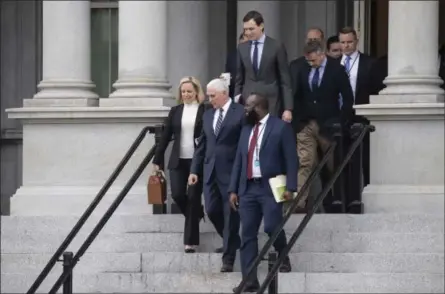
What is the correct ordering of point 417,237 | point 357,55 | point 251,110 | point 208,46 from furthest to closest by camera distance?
1. point 208,46
2. point 357,55
3. point 417,237
4. point 251,110

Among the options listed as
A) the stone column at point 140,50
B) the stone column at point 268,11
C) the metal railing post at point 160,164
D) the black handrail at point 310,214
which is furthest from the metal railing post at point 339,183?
the stone column at point 268,11

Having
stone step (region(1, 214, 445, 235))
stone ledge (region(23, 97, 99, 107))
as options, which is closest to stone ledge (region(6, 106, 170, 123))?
stone ledge (region(23, 97, 99, 107))

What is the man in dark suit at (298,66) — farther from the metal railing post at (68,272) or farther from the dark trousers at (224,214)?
the metal railing post at (68,272)

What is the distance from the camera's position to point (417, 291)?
1711 centimetres

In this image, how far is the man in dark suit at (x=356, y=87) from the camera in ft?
61.9

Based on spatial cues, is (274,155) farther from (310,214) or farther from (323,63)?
(323,63)

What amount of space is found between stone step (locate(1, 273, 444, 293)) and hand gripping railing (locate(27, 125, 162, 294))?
547mm

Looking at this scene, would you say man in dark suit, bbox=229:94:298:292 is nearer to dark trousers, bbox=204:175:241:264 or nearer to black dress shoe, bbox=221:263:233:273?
dark trousers, bbox=204:175:241:264

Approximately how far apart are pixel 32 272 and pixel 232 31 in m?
5.87

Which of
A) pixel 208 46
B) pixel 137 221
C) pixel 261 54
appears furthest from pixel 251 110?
pixel 208 46

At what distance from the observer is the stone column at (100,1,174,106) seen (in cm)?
1948

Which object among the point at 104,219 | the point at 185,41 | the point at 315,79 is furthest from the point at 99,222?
the point at 185,41

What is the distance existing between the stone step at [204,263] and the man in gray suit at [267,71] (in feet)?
5.32

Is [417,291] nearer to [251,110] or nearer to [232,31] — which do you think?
[251,110]
